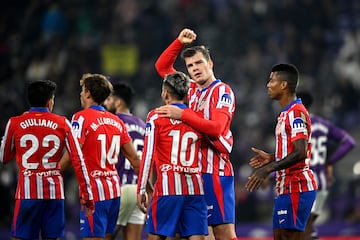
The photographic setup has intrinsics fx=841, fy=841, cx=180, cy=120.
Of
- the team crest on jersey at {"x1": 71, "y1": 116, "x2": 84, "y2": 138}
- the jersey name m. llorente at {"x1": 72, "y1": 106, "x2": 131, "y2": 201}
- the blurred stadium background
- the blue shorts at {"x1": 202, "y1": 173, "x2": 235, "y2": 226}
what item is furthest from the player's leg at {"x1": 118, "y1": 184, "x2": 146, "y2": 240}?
the blurred stadium background

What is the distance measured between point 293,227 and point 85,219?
2111 millimetres

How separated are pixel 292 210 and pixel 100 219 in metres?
1.97

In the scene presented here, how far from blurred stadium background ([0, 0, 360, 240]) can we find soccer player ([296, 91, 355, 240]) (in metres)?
5.78

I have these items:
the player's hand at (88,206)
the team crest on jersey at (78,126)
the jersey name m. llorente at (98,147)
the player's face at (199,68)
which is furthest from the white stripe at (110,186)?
the player's face at (199,68)

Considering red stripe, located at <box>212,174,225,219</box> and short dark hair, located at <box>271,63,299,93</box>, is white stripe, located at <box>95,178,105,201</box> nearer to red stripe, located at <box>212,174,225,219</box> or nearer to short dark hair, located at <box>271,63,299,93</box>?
red stripe, located at <box>212,174,225,219</box>

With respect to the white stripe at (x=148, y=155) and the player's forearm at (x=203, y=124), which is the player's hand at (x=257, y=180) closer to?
the player's forearm at (x=203, y=124)

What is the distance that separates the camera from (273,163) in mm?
7961

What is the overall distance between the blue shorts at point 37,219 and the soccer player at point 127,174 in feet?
5.32

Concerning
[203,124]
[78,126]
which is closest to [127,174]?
[78,126]

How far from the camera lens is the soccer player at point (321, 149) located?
430 inches

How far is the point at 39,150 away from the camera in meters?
8.27

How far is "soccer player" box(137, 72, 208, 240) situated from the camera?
7891 millimetres

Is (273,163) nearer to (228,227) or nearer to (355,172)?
(228,227)

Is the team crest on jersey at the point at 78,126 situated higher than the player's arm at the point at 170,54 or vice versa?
the player's arm at the point at 170,54
